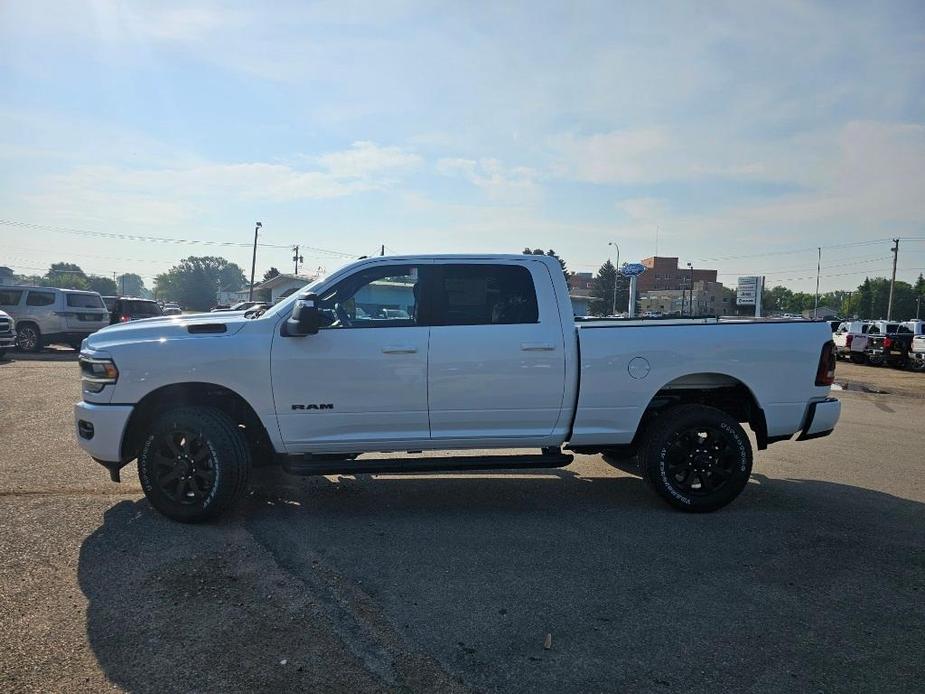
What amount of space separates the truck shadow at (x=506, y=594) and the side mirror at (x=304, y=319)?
1.46 m

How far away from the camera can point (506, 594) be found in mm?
3713

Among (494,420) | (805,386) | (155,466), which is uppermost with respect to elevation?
(805,386)

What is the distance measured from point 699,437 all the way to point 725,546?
964mm

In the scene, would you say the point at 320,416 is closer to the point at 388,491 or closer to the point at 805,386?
the point at 388,491

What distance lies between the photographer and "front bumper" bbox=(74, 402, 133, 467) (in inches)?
184

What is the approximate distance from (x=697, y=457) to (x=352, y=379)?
2849mm

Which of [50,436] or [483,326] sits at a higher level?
[483,326]

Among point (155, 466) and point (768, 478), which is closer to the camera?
point (155, 466)

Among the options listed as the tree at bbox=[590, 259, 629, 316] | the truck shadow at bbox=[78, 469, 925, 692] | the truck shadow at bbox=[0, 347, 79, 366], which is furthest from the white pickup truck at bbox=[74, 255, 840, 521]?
the tree at bbox=[590, 259, 629, 316]

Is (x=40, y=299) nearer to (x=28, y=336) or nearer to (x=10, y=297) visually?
(x=10, y=297)

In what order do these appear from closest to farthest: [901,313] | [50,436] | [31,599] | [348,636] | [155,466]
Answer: [348,636]
[31,599]
[155,466]
[50,436]
[901,313]

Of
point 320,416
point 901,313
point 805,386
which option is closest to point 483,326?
point 320,416

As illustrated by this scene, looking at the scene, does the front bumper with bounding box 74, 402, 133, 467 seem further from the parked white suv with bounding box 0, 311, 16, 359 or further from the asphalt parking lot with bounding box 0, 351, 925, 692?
the parked white suv with bounding box 0, 311, 16, 359

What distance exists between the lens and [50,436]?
290 inches
